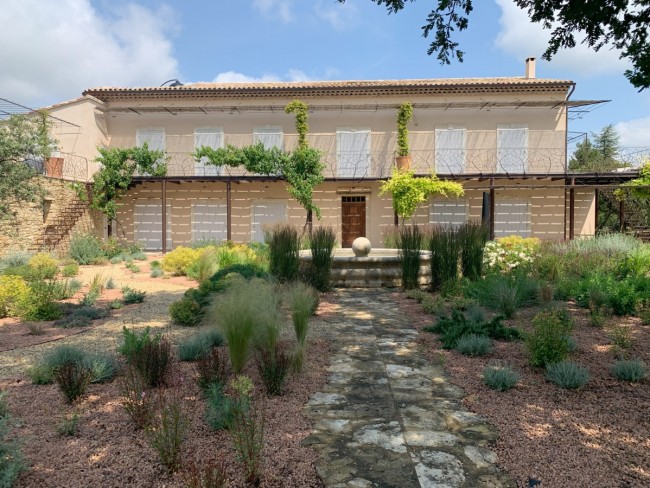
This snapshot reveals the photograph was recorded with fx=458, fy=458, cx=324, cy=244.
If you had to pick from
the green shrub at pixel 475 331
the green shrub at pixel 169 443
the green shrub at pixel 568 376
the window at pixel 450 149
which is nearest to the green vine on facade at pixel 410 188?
the window at pixel 450 149

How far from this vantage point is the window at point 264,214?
1745 centimetres

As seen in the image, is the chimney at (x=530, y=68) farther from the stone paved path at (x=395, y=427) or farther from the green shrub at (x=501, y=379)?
the green shrub at (x=501, y=379)

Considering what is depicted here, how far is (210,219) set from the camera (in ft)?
57.9

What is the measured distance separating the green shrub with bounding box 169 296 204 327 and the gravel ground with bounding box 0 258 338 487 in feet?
5.34

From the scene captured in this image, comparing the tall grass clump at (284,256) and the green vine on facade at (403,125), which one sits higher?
the green vine on facade at (403,125)

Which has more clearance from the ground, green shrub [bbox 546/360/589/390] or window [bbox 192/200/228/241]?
window [bbox 192/200/228/241]

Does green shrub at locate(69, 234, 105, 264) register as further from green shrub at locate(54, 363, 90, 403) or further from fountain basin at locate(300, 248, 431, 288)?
green shrub at locate(54, 363, 90, 403)

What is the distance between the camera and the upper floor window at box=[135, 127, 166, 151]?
17.2 meters

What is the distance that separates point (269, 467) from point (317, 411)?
2.49 ft

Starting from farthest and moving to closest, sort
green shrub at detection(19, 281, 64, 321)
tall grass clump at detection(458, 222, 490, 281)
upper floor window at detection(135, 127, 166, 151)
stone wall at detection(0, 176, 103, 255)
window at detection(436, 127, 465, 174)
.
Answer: upper floor window at detection(135, 127, 166, 151), window at detection(436, 127, 465, 174), stone wall at detection(0, 176, 103, 255), tall grass clump at detection(458, 222, 490, 281), green shrub at detection(19, 281, 64, 321)

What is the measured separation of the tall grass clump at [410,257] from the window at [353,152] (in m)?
9.11

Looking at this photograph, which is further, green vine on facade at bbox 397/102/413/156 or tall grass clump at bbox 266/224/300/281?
green vine on facade at bbox 397/102/413/156

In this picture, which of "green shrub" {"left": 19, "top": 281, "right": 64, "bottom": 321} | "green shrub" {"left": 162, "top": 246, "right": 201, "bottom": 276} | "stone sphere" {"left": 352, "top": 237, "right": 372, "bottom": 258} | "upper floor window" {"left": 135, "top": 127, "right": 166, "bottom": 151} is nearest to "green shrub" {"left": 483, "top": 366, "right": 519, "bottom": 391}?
"green shrub" {"left": 19, "top": 281, "right": 64, "bottom": 321}

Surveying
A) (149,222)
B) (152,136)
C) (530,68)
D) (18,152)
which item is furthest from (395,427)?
(530,68)
